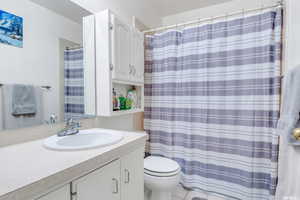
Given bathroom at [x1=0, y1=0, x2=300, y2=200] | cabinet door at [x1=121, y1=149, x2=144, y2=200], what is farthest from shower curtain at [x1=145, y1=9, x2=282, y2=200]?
cabinet door at [x1=121, y1=149, x2=144, y2=200]

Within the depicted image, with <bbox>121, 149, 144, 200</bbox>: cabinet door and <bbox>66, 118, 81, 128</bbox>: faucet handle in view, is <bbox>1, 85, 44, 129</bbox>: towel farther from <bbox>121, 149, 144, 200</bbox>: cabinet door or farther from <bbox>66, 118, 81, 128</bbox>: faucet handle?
<bbox>121, 149, 144, 200</bbox>: cabinet door

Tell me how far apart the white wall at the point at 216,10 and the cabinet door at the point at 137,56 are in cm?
122

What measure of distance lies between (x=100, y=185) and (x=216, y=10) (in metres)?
2.68

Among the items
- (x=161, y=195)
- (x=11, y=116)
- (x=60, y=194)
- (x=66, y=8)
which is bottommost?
(x=161, y=195)

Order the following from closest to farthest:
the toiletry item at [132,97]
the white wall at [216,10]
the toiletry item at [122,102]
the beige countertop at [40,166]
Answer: the beige countertop at [40,166]
the toiletry item at [122,102]
the toiletry item at [132,97]
the white wall at [216,10]

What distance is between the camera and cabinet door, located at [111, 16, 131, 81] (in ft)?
4.39

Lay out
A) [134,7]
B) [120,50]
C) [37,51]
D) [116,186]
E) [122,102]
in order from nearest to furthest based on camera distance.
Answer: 1. [116,186]
2. [37,51]
3. [120,50]
4. [122,102]
5. [134,7]

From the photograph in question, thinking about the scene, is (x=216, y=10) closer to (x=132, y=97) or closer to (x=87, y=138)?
(x=132, y=97)

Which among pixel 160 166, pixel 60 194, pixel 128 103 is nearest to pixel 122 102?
pixel 128 103

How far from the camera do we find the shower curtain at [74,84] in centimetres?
122

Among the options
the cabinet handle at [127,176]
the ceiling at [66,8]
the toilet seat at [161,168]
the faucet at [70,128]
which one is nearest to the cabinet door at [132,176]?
the cabinet handle at [127,176]

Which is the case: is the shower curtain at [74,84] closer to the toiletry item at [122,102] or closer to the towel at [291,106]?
the toiletry item at [122,102]

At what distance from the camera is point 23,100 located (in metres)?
0.97

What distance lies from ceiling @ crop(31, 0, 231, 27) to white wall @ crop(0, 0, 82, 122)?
61 millimetres
